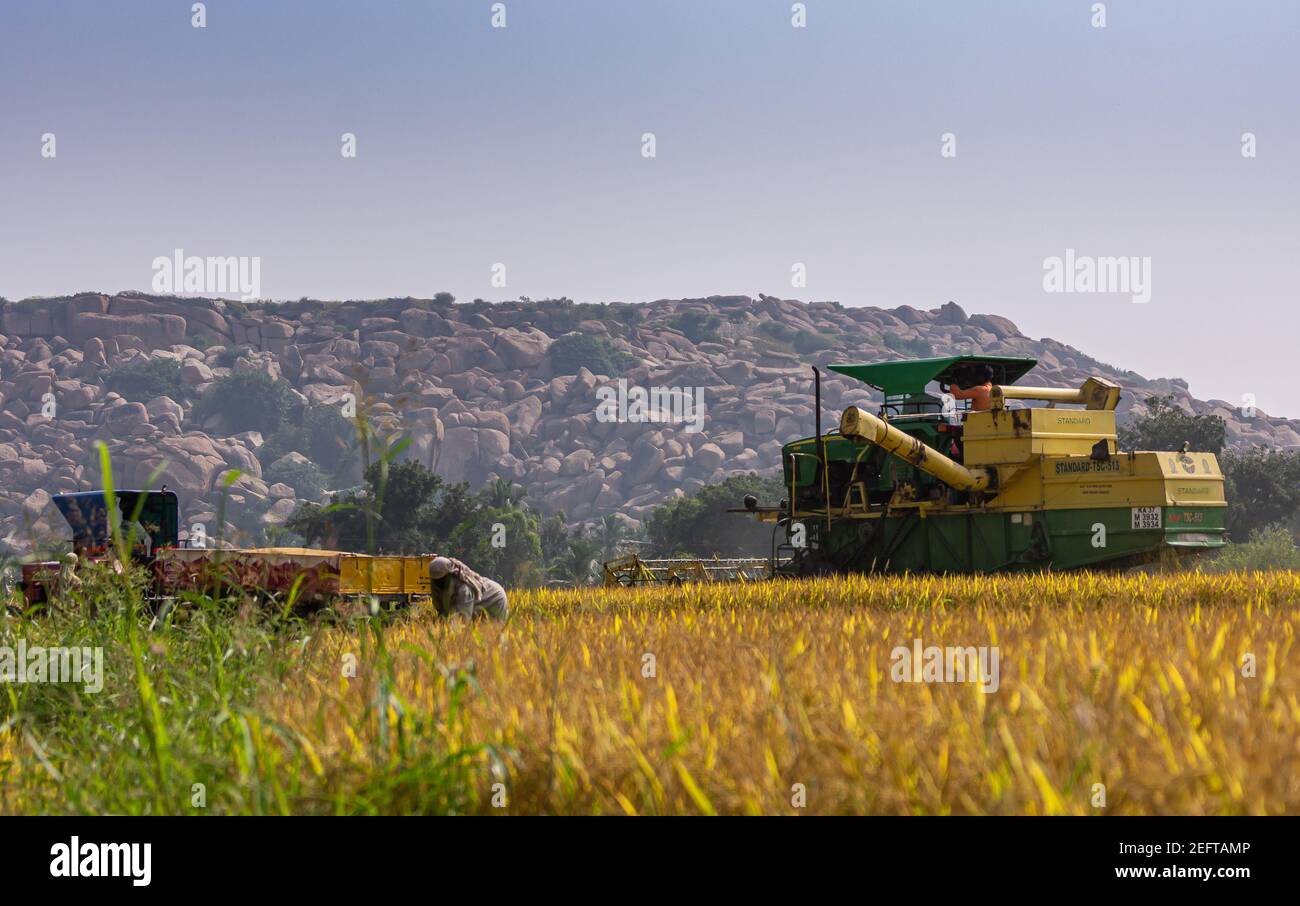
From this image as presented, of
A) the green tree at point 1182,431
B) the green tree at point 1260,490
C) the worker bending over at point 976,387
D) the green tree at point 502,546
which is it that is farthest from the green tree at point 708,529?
the worker bending over at point 976,387

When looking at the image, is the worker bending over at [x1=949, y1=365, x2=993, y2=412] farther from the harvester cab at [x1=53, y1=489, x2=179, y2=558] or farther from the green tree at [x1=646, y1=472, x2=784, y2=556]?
the green tree at [x1=646, y1=472, x2=784, y2=556]

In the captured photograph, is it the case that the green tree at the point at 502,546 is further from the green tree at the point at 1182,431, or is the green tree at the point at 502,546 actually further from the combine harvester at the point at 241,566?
the combine harvester at the point at 241,566

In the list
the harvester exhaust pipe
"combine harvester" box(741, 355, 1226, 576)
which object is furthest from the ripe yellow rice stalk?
the harvester exhaust pipe

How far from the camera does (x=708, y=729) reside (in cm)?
505

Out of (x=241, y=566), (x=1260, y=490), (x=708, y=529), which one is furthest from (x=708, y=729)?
(x=1260, y=490)

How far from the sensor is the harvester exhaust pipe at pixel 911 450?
2209 centimetres

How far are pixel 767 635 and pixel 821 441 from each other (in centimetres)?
1671

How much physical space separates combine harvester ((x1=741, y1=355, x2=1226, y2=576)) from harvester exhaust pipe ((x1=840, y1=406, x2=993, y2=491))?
1.0 inches

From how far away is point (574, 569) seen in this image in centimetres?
11638

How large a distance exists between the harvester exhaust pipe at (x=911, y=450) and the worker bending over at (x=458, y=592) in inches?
368

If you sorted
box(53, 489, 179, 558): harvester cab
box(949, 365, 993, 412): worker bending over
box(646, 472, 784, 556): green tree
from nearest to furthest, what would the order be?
box(53, 489, 179, 558): harvester cab
box(949, 365, 993, 412): worker bending over
box(646, 472, 784, 556): green tree

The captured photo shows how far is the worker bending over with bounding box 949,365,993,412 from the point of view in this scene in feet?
80.3
